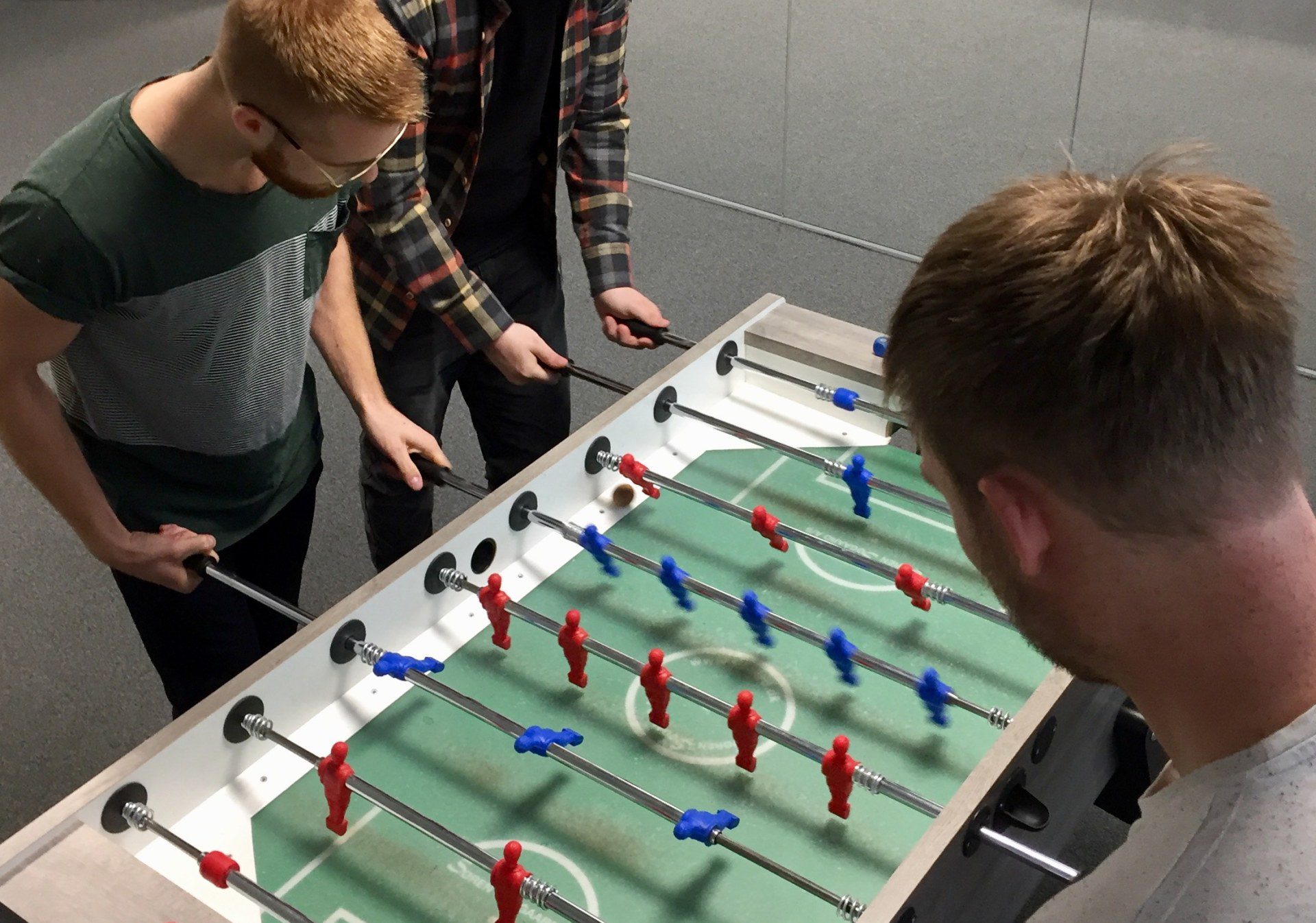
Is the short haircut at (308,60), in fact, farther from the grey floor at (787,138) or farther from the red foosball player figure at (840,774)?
the grey floor at (787,138)

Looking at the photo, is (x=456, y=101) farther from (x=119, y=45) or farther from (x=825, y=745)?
(x=119, y=45)

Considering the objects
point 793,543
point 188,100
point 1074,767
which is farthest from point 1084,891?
point 188,100

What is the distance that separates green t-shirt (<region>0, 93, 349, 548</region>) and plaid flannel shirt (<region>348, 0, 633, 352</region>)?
0.21 metres

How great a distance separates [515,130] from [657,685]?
3.43 feet

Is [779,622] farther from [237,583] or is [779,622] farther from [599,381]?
[237,583]

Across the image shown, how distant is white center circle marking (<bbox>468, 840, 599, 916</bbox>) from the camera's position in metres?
1.34

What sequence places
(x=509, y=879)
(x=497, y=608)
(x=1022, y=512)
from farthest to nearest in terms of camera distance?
(x=497, y=608)
(x=509, y=879)
(x=1022, y=512)

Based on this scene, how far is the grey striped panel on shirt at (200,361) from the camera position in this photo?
156 cm

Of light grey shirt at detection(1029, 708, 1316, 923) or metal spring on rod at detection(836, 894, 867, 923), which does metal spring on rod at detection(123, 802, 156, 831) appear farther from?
light grey shirt at detection(1029, 708, 1316, 923)

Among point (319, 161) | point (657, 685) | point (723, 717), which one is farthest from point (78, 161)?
point (723, 717)

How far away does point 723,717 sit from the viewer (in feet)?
5.13

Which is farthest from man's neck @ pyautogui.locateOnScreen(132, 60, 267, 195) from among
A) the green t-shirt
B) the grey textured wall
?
the grey textured wall

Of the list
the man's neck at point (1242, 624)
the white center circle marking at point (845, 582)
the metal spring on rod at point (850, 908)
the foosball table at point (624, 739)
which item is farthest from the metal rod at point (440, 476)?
the man's neck at point (1242, 624)

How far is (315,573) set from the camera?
2875 mm
